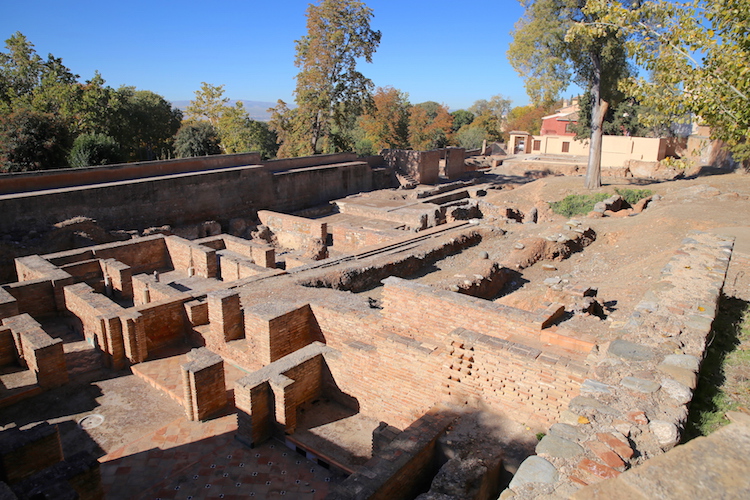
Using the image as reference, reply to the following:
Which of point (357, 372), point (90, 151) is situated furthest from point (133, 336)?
point (90, 151)

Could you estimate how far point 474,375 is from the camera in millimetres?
5551

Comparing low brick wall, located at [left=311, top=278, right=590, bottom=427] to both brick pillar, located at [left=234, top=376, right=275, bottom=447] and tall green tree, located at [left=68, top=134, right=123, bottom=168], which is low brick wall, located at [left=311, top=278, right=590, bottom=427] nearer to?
brick pillar, located at [left=234, top=376, right=275, bottom=447]

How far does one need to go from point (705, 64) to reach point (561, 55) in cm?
1347

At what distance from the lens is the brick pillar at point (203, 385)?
21.2 ft

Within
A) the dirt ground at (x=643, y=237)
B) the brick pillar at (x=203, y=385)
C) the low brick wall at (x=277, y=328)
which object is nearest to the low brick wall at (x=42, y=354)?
the brick pillar at (x=203, y=385)

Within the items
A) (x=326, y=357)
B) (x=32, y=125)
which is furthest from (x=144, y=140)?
(x=326, y=357)

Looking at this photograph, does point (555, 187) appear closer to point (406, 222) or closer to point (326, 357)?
point (406, 222)

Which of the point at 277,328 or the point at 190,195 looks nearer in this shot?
the point at 277,328

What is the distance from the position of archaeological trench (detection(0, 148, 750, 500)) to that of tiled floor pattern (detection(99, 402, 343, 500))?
24 millimetres

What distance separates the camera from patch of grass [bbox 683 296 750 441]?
3711mm

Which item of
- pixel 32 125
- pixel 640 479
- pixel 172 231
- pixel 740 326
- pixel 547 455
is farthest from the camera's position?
pixel 32 125

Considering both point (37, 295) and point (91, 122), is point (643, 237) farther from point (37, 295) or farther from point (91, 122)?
point (91, 122)

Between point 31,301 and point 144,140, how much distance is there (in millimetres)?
23609

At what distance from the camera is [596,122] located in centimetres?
2161
